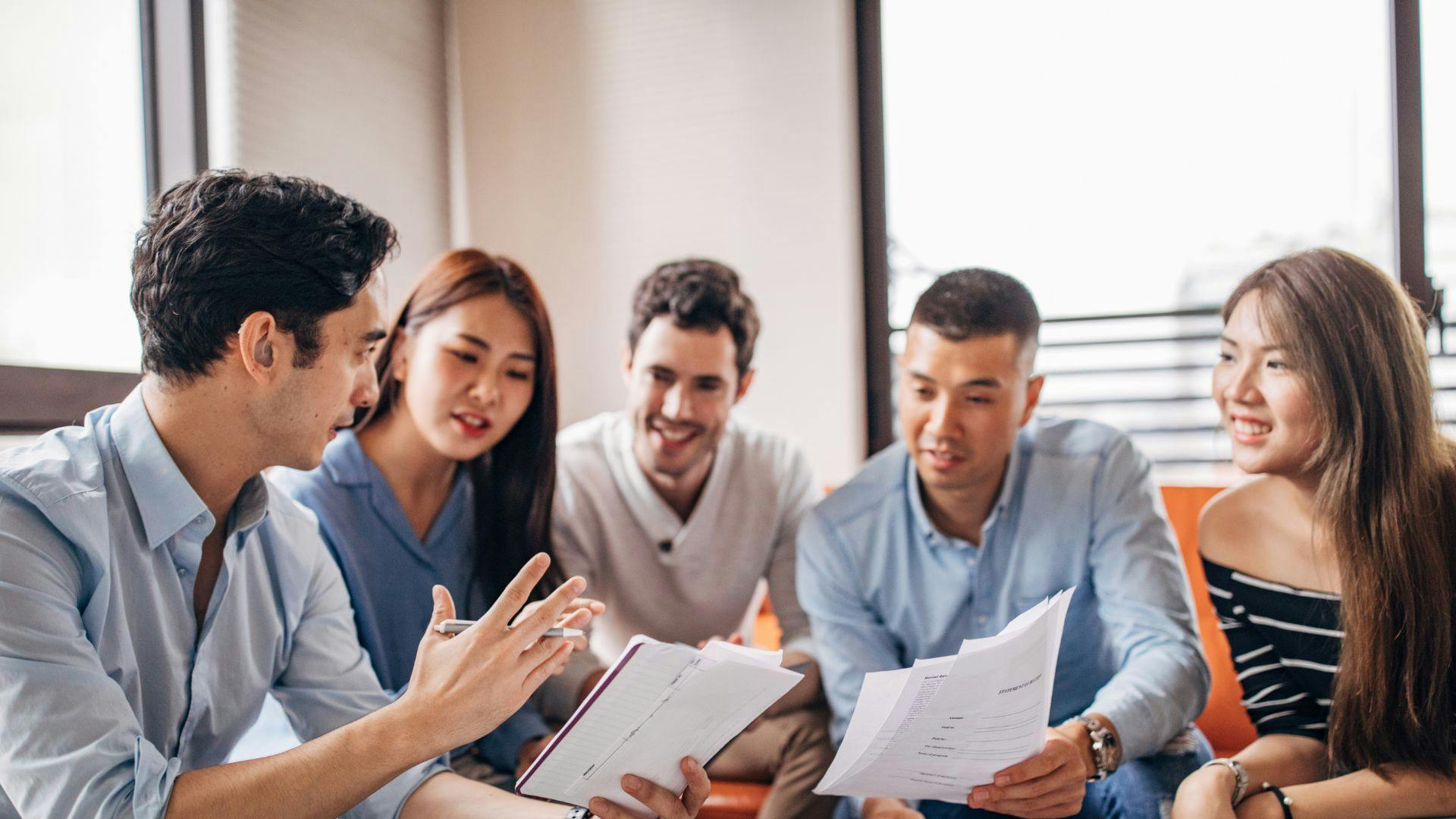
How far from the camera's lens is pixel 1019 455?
1861 mm

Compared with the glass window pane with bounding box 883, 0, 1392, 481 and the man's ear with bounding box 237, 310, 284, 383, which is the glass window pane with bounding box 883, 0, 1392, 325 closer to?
the glass window pane with bounding box 883, 0, 1392, 481

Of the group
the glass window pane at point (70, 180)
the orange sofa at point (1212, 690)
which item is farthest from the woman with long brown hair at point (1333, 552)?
the glass window pane at point (70, 180)

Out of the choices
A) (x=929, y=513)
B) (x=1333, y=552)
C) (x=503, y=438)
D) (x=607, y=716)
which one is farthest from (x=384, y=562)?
(x=1333, y=552)

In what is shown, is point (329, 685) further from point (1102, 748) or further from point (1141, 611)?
point (1141, 611)

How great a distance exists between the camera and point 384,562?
1.76 metres

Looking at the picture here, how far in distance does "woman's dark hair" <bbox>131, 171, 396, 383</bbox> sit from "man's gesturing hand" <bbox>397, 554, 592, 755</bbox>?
0.43 meters

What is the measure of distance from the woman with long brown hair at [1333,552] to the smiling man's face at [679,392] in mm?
994

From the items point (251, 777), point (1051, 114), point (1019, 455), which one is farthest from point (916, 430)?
point (1051, 114)

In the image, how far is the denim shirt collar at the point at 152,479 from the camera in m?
1.14

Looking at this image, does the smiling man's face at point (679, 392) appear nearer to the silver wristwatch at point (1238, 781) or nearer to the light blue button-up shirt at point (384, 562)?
the light blue button-up shirt at point (384, 562)

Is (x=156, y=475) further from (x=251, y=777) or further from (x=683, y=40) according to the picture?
(x=683, y=40)

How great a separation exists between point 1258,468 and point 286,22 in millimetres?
2592

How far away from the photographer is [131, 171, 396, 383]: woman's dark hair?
1.14m

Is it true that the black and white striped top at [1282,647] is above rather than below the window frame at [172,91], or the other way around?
below
